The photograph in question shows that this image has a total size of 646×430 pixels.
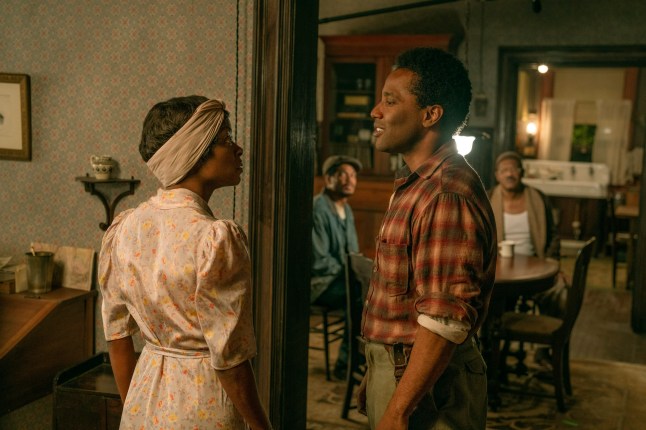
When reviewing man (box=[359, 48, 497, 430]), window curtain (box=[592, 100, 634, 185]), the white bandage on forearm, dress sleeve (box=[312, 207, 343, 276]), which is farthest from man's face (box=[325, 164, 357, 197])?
window curtain (box=[592, 100, 634, 185])

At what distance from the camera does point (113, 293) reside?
1730mm

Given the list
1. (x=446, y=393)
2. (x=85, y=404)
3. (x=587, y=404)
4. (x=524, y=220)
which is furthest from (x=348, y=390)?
(x=446, y=393)

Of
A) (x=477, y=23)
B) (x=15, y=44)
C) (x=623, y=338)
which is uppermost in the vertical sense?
(x=477, y=23)

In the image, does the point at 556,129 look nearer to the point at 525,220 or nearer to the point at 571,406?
the point at 525,220

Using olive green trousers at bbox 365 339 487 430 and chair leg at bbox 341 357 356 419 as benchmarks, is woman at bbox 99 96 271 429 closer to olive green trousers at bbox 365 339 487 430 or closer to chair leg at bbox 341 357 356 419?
olive green trousers at bbox 365 339 487 430

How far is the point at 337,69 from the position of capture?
7.37 meters

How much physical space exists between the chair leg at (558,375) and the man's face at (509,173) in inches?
48.6

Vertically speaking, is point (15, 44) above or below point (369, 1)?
below

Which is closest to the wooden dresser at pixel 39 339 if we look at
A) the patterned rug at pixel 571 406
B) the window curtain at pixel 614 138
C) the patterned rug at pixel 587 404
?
the patterned rug at pixel 571 406

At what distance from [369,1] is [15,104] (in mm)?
5088

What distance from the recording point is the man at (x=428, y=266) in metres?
1.48

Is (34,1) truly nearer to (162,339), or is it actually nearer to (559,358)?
(162,339)

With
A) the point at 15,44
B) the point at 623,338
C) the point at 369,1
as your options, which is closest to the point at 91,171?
the point at 15,44

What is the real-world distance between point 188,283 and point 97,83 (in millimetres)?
1612
